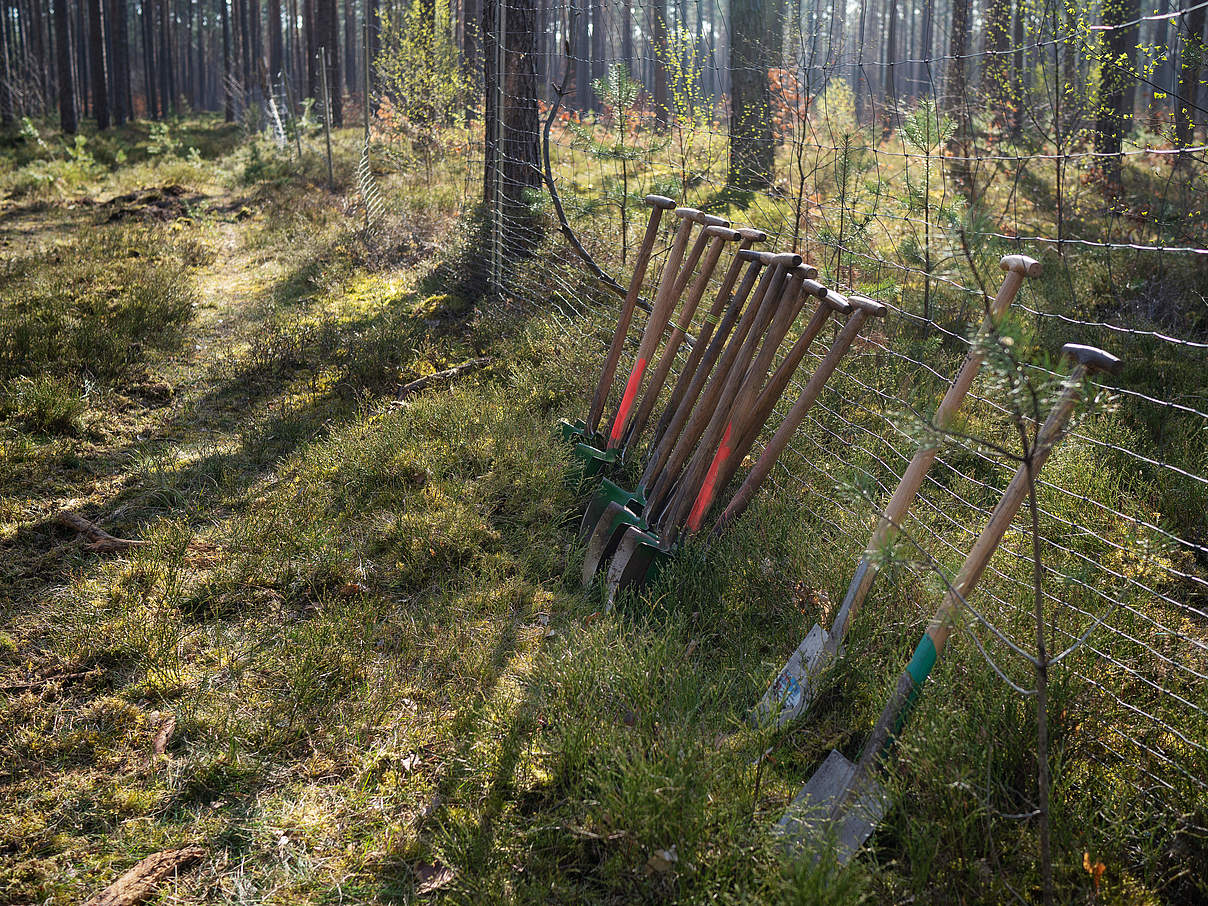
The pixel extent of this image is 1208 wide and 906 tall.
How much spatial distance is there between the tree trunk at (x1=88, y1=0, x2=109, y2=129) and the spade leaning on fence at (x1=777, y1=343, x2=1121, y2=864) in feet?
81.6

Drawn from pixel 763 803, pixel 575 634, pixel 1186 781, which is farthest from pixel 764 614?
pixel 1186 781

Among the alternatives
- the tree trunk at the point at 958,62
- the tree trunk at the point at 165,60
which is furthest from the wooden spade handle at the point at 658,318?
the tree trunk at the point at 165,60

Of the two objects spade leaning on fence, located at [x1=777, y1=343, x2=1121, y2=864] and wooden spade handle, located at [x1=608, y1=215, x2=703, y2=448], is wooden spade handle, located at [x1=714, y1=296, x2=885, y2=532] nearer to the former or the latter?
spade leaning on fence, located at [x1=777, y1=343, x2=1121, y2=864]

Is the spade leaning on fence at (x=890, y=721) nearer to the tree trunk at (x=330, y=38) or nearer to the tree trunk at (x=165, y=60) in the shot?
the tree trunk at (x=330, y=38)

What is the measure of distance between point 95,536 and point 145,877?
2.06 meters

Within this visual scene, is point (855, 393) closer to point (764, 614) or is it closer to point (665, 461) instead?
point (665, 461)

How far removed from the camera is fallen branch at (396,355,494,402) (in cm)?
519

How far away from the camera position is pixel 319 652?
2891mm

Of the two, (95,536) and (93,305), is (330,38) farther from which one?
(95,536)

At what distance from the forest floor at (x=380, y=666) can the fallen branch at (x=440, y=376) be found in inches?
3.4

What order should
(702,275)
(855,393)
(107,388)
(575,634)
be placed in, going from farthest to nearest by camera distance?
(107,388) < (855,393) < (702,275) < (575,634)

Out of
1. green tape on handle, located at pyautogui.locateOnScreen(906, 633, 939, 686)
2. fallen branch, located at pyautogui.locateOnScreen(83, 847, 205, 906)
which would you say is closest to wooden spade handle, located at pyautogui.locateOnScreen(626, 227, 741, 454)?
green tape on handle, located at pyautogui.locateOnScreen(906, 633, 939, 686)

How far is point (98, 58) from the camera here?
21.5 meters

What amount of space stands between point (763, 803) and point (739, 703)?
42 cm
